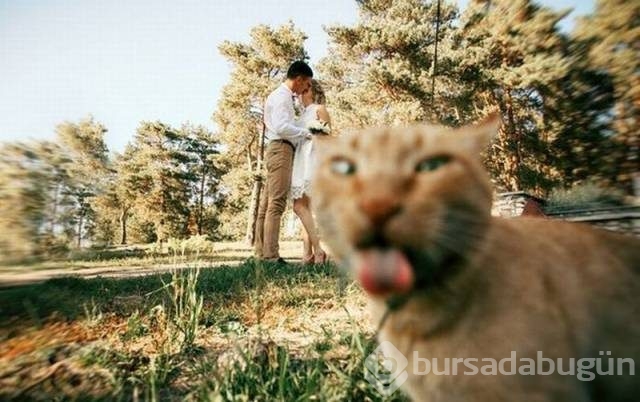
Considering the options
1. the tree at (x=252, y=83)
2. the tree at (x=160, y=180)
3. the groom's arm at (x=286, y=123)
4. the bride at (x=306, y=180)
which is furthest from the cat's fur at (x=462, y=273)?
the tree at (x=160, y=180)

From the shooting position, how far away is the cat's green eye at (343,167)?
1.17 meters

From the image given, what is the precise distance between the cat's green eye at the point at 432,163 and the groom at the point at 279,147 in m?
5.01

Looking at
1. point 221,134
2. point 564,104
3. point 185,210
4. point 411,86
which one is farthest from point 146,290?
point 185,210

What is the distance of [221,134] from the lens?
109 ft

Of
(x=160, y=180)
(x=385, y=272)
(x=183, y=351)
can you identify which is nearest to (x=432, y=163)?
(x=385, y=272)

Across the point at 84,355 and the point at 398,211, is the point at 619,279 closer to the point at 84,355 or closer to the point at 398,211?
the point at 398,211

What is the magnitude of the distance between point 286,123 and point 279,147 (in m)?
0.41

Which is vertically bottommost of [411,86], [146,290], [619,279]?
[146,290]

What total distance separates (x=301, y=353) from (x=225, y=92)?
3020 cm

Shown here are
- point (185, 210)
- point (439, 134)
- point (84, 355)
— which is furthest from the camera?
point (185, 210)

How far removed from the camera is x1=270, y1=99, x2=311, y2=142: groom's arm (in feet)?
Result: 19.9

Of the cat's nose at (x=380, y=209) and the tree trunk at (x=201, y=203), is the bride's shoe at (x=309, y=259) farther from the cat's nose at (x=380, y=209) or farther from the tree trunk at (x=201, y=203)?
the tree trunk at (x=201, y=203)

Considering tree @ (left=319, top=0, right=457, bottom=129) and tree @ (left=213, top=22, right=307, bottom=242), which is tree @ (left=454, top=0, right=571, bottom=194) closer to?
tree @ (left=319, top=0, right=457, bottom=129)

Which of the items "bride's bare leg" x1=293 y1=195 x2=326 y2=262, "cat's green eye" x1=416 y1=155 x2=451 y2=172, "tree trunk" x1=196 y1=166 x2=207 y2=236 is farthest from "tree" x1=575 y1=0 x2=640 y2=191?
"tree trunk" x1=196 y1=166 x2=207 y2=236
